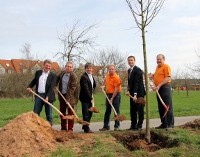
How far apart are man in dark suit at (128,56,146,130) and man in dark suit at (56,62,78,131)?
156 centimetres

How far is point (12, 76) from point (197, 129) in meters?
50.2

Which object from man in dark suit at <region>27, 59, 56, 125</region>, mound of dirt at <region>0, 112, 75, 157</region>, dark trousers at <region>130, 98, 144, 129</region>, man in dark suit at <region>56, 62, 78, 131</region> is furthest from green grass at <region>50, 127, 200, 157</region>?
man in dark suit at <region>27, 59, 56, 125</region>

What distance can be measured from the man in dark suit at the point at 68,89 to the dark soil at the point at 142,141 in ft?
4.61

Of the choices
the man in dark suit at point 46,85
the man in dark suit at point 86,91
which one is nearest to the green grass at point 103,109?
the man in dark suit at point 46,85

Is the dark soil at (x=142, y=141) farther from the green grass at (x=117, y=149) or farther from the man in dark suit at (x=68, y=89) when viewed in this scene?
the man in dark suit at (x=68, y=89)

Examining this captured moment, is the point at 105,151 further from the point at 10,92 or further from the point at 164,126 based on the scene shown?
the point at 10,92

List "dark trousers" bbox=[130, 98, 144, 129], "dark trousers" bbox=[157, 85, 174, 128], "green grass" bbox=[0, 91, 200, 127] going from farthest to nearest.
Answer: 1. "green grass" bbox=[0, 91, 200, 127]
2. "dark trousers" bbox=[130, 98, 144, 129]
3. "dark trousers" bbox=[157, 85, 174, 128]

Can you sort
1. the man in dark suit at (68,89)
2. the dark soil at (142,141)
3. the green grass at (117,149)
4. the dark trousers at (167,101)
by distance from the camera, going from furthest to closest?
the dark trousers at (167,101)
the man in dark suit at (68,89)
the dark soil at (142,141)
the green grass at (117,149)

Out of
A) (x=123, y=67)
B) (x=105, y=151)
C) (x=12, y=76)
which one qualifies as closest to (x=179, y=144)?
(x=105, y=151)

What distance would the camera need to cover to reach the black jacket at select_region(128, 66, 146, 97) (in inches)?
391

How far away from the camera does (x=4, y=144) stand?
714cm

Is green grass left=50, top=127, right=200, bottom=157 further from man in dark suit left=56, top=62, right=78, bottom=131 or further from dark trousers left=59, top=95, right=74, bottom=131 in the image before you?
man in dark suit left=56, top=62, right=78, bottom=131

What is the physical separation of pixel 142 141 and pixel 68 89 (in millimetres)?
2523

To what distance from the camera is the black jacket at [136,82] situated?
9.93 metres
